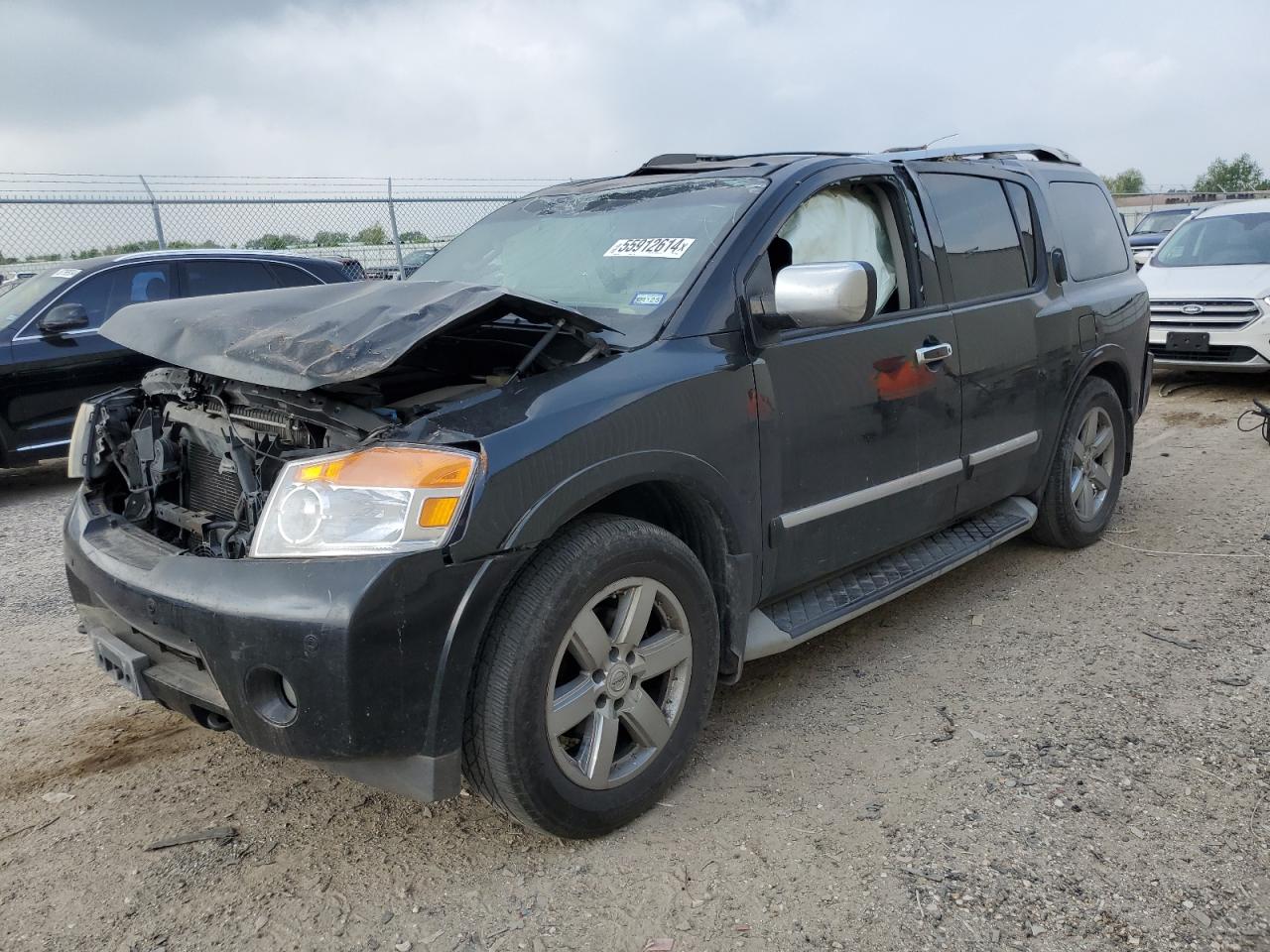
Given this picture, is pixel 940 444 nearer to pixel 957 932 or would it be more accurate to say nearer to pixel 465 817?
pixel 957 932

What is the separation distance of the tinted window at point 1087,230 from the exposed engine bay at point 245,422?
2971 millimetres

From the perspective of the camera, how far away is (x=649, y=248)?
132 inches

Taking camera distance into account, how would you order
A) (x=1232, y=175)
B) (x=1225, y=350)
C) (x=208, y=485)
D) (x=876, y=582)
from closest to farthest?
1. (x=208, y=485)
2. (x=876, y=582)
3. (x=1225, y=350)
4. (x=1232, y=175)

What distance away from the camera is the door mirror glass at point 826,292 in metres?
2.88

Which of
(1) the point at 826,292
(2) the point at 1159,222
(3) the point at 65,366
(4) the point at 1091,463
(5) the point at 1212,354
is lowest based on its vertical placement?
(5) the point at 1212,354

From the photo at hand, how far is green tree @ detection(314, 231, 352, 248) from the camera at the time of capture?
39.9 feet

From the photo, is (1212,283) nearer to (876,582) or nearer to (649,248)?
(876,582)

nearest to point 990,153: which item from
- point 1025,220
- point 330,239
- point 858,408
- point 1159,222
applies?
point 1025,220

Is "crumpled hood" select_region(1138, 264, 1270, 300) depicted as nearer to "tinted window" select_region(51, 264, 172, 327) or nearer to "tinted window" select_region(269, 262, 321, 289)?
"tinted window" select_region(269, 262, 321, 289)

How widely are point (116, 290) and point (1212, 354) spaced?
9.00m

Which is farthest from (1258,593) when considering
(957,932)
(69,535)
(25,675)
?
(25,675)

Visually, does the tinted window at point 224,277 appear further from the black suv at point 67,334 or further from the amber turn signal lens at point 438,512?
the amber turn signal lens at point 438,512

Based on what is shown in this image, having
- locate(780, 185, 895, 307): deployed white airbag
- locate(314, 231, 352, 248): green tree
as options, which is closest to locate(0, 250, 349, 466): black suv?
locate(314, 231, 352, 248): green tree

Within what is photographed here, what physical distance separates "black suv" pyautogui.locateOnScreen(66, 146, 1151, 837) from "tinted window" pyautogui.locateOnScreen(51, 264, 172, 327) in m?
4.45
